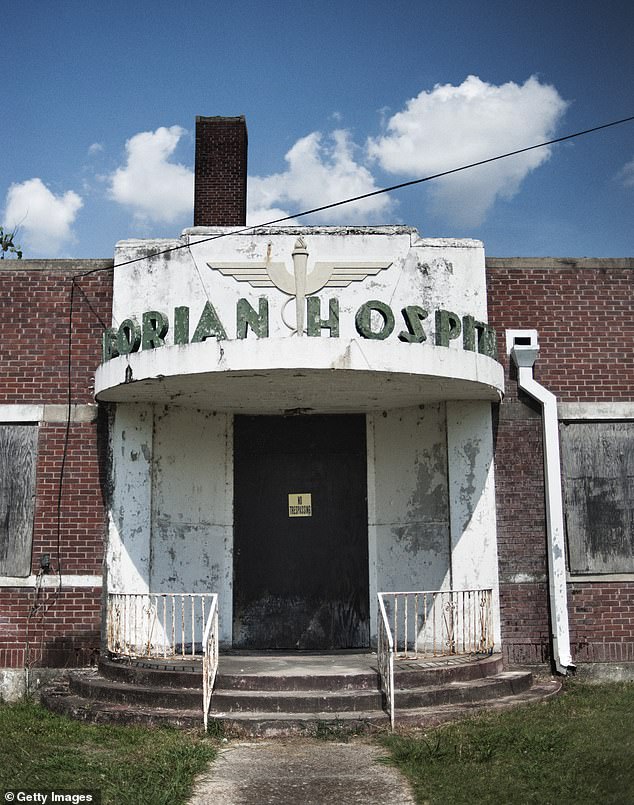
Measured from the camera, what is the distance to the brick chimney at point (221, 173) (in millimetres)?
14312

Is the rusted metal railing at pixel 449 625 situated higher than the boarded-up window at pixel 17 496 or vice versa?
the boarded-up window at pixel 17 496

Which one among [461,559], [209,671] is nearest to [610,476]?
[461,559]

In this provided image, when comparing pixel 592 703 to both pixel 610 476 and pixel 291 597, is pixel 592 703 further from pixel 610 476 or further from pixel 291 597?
pixel 291 597

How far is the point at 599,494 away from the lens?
37.1ft

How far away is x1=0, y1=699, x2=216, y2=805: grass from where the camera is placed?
6629mm

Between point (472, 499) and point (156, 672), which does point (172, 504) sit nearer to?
point (156, 672)

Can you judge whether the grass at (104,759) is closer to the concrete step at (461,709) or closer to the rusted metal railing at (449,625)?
the concrete step at (461,709)

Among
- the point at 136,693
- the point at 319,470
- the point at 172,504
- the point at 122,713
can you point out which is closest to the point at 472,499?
the point at 319,470

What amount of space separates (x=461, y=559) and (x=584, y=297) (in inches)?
147

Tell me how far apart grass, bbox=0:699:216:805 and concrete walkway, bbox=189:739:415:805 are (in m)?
0.21

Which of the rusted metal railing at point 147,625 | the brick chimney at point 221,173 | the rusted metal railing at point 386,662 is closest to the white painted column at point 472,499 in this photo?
the rusted metal railing at point 386,662

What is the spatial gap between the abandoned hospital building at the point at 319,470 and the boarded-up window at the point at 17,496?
3cm

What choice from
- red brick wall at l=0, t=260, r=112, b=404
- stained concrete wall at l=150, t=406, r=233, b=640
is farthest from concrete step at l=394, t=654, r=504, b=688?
red brick wall at l=0, t=260, r=112, b=404

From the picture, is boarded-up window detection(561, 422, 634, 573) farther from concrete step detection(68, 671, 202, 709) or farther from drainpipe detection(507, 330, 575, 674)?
concrete step detection(68, 671, 202, 709)
